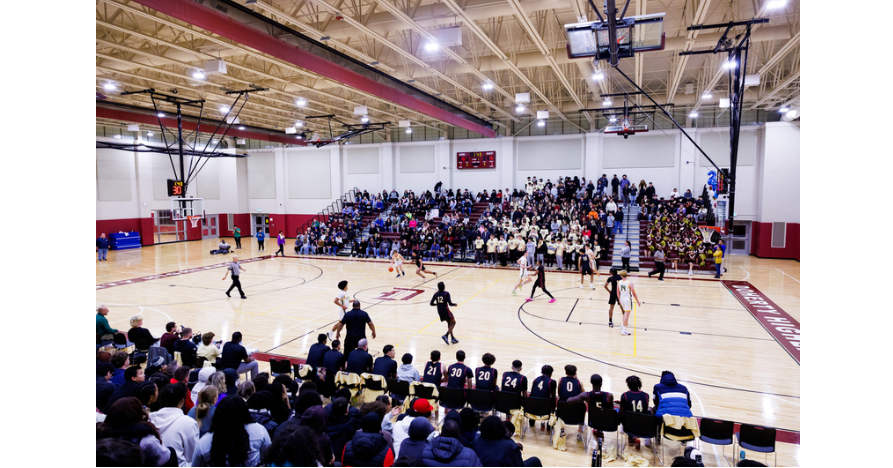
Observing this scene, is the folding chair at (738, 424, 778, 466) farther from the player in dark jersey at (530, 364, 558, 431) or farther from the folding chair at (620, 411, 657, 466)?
the player in dark jersey at (530, 364, 558, 431)

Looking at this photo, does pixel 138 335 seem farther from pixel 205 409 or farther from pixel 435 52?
pixel 435 52

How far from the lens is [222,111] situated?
2444 cm

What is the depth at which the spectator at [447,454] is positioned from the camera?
12.5 feet

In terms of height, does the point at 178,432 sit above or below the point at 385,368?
above

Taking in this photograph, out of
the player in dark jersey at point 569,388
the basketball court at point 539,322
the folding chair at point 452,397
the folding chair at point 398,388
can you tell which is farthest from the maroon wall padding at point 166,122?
the player in dark jersey at point 569,388

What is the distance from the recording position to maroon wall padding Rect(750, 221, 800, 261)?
80.9 ft

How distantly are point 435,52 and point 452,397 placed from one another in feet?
38.6

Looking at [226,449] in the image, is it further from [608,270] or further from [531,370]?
[608,270]

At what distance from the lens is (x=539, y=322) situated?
12.2m

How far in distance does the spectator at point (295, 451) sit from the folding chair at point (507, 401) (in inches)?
127

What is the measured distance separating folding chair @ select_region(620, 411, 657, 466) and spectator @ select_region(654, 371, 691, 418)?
0.73 ft

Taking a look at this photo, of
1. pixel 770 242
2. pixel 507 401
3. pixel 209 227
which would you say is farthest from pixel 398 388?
pixel 209 227

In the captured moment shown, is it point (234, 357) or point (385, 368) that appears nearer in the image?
point (385, 368)

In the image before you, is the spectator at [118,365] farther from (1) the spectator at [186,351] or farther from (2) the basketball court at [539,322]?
(2) the basketball court at [539,322]
